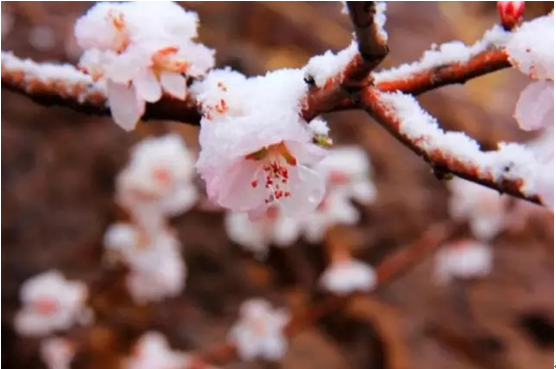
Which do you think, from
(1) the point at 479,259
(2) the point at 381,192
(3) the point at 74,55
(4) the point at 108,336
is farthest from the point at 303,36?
(4) the point at 108,336

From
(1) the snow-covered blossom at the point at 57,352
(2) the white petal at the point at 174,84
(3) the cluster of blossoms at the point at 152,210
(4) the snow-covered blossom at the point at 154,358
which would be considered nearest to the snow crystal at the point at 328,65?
(2) the white petal at the point at 174,84

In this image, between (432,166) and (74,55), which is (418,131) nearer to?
(432,166)

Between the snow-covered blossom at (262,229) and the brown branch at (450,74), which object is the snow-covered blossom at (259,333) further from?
the brown branch at (450,74)

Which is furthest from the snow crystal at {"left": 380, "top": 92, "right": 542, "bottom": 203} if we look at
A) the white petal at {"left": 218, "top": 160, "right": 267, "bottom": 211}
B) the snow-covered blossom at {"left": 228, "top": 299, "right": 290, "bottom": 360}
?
the snow-covered blossom at {"left": 228, "top": 299, "right": 290, "bottom": 360}

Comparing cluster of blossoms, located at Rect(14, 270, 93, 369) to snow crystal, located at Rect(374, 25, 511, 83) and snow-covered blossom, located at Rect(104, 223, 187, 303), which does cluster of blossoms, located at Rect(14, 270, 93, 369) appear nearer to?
snow-covered blossom, located at Rect(104, 223, 187, 303)

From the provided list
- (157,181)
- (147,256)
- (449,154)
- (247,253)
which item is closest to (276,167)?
(449,154)

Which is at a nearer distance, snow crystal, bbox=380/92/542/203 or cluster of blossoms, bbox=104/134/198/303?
snow crystal, bbox=380/92/542/203
